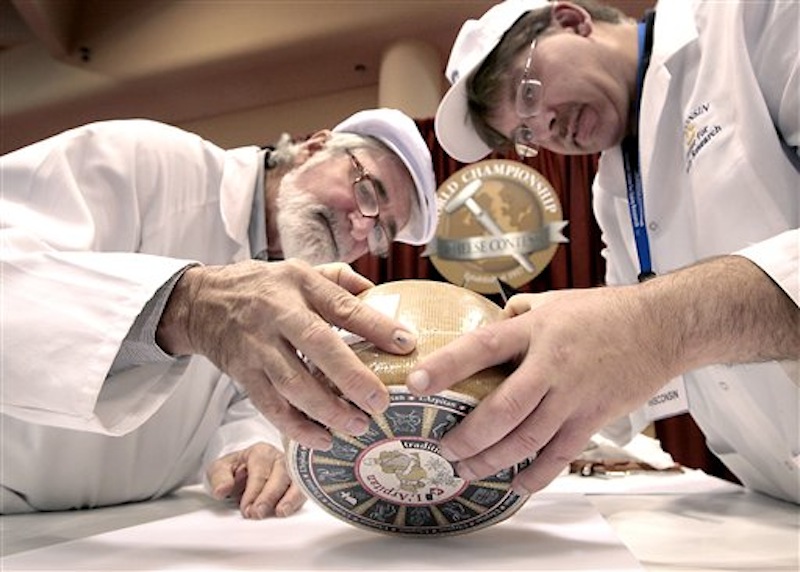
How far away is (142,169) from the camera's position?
1413mm

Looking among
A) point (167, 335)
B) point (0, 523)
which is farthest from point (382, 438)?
point (0, 523)

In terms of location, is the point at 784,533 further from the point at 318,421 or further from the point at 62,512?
the point at 62,512

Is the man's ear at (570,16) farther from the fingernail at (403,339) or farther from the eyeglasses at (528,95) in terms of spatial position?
the fingernail at (403,339)

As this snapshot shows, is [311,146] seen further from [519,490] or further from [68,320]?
[519,490]

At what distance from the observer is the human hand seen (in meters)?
0.64

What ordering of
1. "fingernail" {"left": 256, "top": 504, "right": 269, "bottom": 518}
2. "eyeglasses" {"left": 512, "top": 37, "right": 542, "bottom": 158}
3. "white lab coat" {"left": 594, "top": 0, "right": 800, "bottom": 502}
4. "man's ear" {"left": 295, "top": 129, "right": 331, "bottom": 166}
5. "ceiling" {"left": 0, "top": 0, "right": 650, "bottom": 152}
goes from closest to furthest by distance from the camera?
"fingernail" {"left": 256, "top": 504, "right": 269, "bottom": 518}
"white lab coat" {"left": 594, "top": 0, "right": 800, "bottom": 502}
"eyeglasses" {"left": 512, "top": 37, "right": 542, "bottom": 158}
"man's ear" {"left": 295, "top": 129, "right": 331, "bottom": 166}
"ceiling" {"left": 0, "top": 0, "right": 650, "bottom": 152}

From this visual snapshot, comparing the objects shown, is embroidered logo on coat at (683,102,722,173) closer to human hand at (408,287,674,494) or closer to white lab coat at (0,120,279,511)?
human hand at (408,287,674,494)

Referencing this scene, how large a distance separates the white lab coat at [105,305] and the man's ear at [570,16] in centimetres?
78

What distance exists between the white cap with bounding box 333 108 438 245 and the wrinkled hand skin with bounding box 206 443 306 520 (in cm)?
97

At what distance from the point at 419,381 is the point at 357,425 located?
0.08 metres

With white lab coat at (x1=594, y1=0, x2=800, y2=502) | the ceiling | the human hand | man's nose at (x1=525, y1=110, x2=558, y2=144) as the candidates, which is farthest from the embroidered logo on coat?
the ceiling

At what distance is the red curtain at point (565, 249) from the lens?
3746mm

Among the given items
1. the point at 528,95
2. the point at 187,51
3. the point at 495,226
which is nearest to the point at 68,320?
the point at 528,95

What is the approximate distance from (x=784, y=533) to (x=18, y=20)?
5.47 meters
